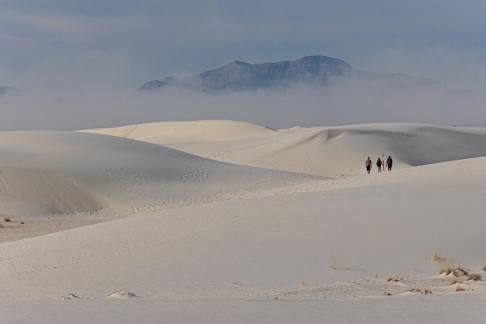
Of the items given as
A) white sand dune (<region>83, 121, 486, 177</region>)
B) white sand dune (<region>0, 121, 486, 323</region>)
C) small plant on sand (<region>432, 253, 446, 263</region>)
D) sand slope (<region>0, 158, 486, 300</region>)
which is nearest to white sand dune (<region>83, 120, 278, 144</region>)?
white sand dune (<region>83, 121, 486, 177</region>)

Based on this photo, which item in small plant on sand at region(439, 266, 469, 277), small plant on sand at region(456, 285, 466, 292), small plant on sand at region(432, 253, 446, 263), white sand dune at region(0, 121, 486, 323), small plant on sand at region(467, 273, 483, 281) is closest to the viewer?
white sand dune at region(0, 121, 486, 323)

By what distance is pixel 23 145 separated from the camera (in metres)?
40.8

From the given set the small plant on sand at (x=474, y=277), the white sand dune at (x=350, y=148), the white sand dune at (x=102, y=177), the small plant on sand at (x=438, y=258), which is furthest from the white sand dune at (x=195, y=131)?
the small plant on sand at (x=474, y=277)

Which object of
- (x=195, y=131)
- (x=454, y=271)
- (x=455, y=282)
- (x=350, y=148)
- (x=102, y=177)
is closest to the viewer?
(x=455, y=282)

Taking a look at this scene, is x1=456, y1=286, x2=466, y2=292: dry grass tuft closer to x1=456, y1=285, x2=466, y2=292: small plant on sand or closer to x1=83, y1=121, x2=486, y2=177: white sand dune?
x1=456, y1=285, x2=466, y2=292: small plant on sand

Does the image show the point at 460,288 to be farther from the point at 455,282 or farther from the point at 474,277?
the point at 474,277

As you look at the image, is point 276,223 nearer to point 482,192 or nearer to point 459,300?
point 482,192

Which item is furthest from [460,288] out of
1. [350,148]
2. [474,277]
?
[350,148]

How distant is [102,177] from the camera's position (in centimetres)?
3469

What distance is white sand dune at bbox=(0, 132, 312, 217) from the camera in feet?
102

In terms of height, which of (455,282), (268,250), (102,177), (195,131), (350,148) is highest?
(195,131)

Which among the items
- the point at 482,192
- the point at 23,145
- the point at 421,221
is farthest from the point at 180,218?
the point at 23,145

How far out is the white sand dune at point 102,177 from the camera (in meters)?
31.2

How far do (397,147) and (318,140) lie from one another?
836 cm
